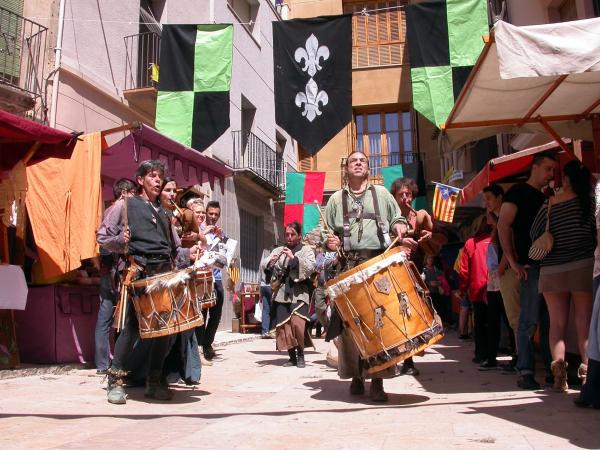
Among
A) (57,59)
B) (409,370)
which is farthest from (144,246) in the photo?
(57,59)

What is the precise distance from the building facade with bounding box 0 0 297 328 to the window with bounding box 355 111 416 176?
434cm

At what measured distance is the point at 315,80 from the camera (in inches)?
357

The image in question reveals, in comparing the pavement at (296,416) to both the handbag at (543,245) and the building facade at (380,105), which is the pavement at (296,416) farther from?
the building facade at (380,105)

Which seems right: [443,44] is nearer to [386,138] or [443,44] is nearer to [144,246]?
[144,246]

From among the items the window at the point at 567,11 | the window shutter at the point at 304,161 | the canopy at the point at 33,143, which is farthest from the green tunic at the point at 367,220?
the window shutter at the point at 304,161

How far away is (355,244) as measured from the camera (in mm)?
5047

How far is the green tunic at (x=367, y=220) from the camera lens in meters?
5.03

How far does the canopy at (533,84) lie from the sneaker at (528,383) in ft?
7.77

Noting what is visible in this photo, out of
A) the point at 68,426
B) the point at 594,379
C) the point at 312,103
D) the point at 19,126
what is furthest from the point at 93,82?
the point at 594,379

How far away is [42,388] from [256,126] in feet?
52.5

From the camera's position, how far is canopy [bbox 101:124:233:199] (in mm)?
7802

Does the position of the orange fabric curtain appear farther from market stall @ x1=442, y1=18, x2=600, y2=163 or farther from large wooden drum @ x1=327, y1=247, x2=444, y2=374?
market stall @ x1=442, y1=18, x2=600, y2=163

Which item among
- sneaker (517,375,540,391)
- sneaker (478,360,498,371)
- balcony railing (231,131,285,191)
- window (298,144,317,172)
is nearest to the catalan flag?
balcony railing (231,131,285,191)

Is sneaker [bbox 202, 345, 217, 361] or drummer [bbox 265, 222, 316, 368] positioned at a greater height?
drummer [bbox 265, 222, 316, 368]
